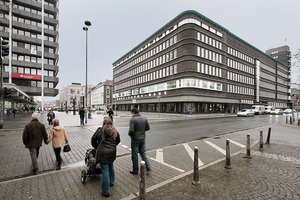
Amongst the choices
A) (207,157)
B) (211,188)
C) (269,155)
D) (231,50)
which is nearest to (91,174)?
(211,188)

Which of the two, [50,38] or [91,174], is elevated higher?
[50,38]

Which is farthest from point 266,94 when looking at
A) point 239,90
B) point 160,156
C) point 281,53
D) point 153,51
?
point 160,156

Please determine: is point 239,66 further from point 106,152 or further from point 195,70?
point 106,152

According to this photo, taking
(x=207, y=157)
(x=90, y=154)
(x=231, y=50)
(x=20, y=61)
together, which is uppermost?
(x=231, y=50)

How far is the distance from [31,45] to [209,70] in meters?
45.7

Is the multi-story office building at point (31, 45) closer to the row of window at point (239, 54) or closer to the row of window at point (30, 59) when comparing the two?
the row of window at point (30, 59)

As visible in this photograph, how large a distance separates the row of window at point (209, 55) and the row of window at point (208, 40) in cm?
197

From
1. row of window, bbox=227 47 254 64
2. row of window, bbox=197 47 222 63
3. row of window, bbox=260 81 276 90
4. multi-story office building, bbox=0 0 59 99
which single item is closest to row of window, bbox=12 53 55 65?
multi-story office building, bbox=0 0 59 99

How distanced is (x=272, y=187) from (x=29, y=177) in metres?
6.25

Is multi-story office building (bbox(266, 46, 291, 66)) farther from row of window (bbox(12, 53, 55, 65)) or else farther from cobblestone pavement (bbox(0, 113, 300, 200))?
cobblestone pavement (bbox(0, 113, 300, 200))

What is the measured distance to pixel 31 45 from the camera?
4594cm

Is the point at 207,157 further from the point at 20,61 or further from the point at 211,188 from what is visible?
the point at 20,61

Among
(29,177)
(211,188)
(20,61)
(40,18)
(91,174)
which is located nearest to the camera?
(211,188)

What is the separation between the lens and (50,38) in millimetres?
49500
